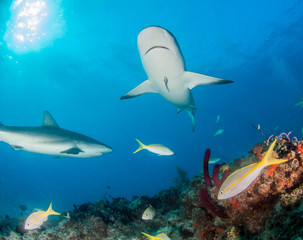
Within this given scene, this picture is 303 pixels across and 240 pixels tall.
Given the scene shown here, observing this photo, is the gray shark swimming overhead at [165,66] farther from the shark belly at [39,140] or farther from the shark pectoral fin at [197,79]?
the shark belly at [39,140]

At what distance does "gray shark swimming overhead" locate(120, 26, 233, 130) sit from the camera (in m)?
4.04

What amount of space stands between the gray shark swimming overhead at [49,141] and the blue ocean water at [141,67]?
5.80 meters

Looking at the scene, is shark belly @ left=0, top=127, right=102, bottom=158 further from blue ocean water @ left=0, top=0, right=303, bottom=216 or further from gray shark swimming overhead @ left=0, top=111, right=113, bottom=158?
blue ocean water @ left=0, top=0, right=303, bottom=216

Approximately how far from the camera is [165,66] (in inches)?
197

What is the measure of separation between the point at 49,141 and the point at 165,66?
186 inches

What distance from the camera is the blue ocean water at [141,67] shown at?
3244 centimetres

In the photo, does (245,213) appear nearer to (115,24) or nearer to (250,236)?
(250,236)

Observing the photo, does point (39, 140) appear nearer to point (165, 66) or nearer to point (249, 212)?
point (165, 66)

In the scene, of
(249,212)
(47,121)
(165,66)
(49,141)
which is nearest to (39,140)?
(49,141)

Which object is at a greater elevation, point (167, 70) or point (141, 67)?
point (141, 67)

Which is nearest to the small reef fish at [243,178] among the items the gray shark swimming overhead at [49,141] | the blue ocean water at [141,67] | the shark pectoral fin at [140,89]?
the blue ocean water at [141,67]

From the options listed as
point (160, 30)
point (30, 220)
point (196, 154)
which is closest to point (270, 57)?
point (160, 30)

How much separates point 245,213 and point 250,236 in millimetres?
263

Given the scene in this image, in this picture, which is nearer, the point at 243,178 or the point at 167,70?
the point at 243,178
